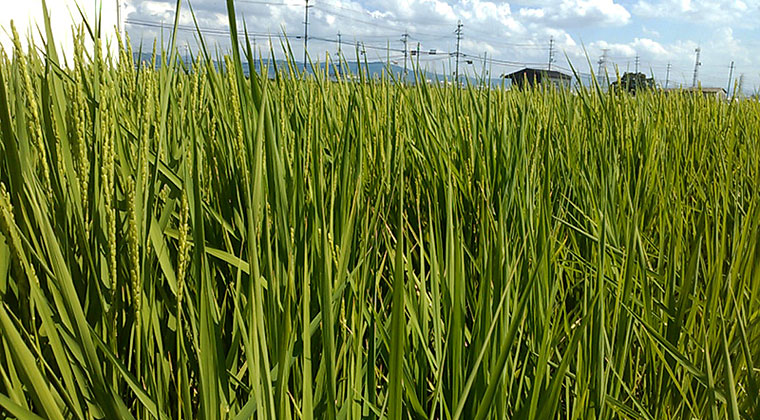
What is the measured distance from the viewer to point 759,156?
1.64 m

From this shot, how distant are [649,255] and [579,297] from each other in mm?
296

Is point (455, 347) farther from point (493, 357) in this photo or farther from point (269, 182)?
point (269, 182)

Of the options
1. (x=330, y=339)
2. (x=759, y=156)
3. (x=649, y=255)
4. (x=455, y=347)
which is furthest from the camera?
(x=759, y=156)

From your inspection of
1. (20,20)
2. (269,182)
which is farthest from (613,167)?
(20,20)

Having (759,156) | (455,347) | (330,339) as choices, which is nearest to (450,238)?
(455,347)

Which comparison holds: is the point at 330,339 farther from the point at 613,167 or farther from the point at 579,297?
the point at 613,167

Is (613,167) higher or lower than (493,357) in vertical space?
higher

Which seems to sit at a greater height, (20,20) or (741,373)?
(20,20)

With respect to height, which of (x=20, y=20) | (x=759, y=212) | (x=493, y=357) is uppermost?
(x=20, y=20)

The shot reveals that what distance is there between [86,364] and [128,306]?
0.15m

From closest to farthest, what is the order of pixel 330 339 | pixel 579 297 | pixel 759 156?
pixel 330 339, pixel 579 297, pixel 759 156

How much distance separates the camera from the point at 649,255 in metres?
1.21

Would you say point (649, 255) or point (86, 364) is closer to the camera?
point (86, 364)

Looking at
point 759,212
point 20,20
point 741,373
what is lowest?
point 741,373
